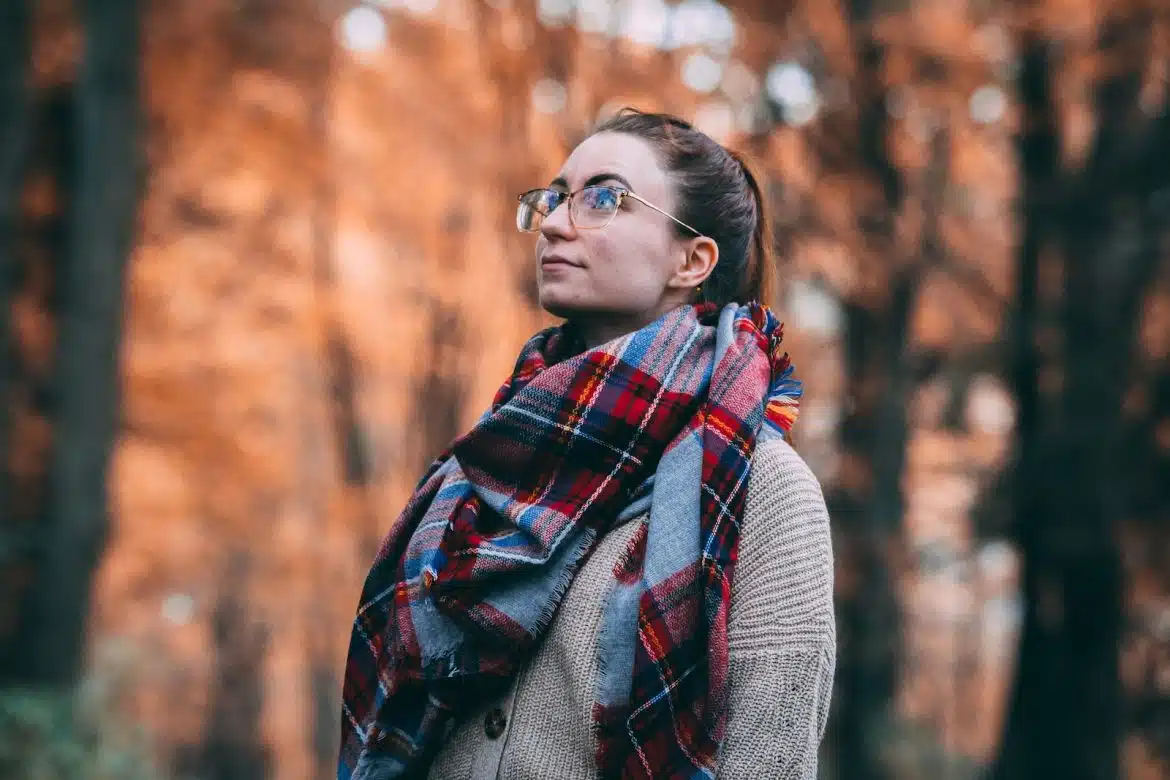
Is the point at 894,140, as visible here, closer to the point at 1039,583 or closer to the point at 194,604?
the point at 1039,583

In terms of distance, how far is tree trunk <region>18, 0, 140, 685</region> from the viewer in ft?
23.1

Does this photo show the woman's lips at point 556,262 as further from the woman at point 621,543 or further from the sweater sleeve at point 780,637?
the sweater sleeve at point 780,637

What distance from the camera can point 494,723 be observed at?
5.86ft

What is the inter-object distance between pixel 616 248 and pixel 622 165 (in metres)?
0.16

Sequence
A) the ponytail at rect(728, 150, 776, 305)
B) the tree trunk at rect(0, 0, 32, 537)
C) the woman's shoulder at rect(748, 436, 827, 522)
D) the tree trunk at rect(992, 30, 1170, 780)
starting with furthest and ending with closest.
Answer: the tree trunk at rect(0, 0, 32, 537)
the tree trunk at rect(992, 30, 1170, 780)
the ponytail at rect(728, 150, 776, 305)
the woman's shoulder at rect(748, 436, 827, 522)

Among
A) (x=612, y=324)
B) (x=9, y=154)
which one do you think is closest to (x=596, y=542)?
(x=612, y=324)

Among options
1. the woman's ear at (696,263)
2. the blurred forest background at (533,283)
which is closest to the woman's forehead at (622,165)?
the woman's ear at (696,263)

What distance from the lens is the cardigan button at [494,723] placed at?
5.82 ft

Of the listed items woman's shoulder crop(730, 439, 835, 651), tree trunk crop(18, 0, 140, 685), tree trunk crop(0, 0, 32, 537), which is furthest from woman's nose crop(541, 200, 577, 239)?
tree trunk crop(18, 0, 140, 685)

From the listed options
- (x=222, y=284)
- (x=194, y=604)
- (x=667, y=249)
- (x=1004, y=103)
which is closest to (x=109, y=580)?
(x=194, y=604)

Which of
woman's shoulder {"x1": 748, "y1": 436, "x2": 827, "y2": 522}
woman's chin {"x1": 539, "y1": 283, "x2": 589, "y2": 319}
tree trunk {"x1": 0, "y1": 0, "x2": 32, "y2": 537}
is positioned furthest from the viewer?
tree trunk {"x1": 0, "y1": 0, "x2": 32, "y2": 537}

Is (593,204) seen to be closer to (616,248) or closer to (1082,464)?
(616,248)

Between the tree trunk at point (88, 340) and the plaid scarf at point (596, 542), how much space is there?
5.87m

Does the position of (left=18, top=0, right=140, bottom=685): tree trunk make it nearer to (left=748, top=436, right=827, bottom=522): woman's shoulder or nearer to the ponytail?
the ponytail
